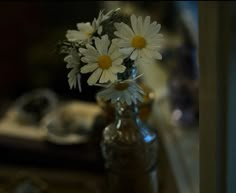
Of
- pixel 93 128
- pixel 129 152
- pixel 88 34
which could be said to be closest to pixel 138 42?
pixel 88 34

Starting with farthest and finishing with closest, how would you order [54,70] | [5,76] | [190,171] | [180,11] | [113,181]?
[5,76] < [54,70] < [180,11] < [190,171] < [113,181]

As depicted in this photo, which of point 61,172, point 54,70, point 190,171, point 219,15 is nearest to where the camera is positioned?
point 219,15

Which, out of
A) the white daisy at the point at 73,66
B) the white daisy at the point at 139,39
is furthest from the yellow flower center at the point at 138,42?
the white daisy at the point at 73,66

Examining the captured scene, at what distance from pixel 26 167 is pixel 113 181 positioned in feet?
1.31

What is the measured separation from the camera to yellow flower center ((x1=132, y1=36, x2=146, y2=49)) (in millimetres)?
826

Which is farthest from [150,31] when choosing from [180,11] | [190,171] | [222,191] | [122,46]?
[180,11]

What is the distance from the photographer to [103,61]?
0.82 metres

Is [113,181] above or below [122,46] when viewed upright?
below

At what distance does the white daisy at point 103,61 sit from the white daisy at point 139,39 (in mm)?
20

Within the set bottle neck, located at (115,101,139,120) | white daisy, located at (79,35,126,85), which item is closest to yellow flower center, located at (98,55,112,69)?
white daisy, located at (79,35,126,85)

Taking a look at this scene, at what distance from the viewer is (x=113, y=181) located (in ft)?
3.30

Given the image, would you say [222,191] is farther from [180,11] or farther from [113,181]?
[180,11]

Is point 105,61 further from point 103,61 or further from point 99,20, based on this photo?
point 99,20

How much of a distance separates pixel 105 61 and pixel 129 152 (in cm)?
23
